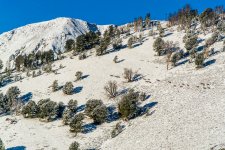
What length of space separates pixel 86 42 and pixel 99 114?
6037 cm

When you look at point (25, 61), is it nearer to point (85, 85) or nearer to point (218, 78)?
point (85, 85)

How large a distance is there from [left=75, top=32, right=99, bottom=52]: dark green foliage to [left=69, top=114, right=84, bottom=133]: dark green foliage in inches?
Result: 2260

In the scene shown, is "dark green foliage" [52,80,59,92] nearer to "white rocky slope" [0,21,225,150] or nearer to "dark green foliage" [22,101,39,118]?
"white rocky slope" [0,21,225,150]

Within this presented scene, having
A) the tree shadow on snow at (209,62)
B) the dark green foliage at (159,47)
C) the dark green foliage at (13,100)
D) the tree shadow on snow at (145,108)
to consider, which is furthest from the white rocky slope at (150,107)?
the dark green foliage at (13,100)

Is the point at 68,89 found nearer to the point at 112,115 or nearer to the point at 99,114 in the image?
the point at 112,115

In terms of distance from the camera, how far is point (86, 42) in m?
123

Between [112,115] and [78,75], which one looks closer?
[112,115]

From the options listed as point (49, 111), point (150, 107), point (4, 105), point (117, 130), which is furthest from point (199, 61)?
point (4, 105)

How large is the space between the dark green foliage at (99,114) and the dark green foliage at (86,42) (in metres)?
55.2

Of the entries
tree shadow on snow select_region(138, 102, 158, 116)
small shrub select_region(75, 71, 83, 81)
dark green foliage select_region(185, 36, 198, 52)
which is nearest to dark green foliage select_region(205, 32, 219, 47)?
dark green foliage select_region(185, 36, 198, 52)

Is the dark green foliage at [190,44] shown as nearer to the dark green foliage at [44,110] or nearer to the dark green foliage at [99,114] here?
the dark green foliage at [99,114]

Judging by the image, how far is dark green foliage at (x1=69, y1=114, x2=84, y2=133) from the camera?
62312mm

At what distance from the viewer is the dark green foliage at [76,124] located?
204 ft

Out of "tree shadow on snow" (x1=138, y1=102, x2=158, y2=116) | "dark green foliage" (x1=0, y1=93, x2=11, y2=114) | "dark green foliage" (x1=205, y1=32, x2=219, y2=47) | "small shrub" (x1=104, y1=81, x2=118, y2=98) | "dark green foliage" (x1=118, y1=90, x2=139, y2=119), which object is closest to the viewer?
"dark green foliage" (x1=118, y1=90, x2=139, y2=119)
